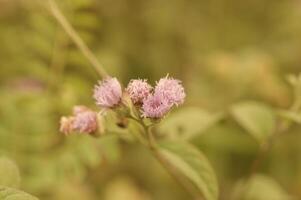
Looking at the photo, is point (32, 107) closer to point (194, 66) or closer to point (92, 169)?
point (92, 169)

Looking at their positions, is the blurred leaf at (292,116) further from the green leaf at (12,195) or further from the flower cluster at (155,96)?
the green leaf at (12,195)

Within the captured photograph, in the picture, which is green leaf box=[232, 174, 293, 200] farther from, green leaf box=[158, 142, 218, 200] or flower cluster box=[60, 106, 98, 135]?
flower cluster box=[60, 106, 98, 135]

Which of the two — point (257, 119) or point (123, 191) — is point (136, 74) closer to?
point (123, 191)

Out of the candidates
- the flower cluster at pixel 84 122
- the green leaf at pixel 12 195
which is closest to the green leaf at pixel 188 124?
the flower cluster at pixel 84 122

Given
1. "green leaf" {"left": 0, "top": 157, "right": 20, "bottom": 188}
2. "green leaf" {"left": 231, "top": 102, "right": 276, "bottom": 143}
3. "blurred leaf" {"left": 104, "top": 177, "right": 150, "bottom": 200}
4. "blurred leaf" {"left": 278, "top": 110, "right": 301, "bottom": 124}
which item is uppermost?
"blurred leaf" {"left": 104, "top": 177, "right": 150, "bottom": 200}

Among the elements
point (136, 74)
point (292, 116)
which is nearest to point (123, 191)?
point (136, 74)

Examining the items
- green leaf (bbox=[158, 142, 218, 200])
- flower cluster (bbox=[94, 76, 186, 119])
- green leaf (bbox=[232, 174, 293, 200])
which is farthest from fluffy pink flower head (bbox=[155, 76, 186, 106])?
green leaf (bbox=[232, 174, 293, 200])
